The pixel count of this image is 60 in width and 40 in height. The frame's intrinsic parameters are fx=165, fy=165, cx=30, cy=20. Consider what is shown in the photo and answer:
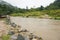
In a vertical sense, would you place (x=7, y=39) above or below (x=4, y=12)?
above

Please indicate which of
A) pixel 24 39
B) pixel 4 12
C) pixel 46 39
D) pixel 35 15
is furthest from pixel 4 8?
pixel 24 39

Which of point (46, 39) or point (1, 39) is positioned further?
point (46, 39)

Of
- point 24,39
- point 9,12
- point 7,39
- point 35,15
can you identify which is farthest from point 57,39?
point 9,12

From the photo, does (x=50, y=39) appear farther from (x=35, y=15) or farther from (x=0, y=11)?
(x=0, y=11)

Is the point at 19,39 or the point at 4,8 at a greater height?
the point at 19,39

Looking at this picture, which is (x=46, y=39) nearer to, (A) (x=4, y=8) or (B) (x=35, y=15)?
(B) (x=35, y=15)

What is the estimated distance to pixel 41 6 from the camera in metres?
76.6

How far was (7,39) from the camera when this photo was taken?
1041 centimetres

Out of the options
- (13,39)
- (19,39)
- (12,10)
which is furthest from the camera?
(12,10)

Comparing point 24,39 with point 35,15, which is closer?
point 24,39

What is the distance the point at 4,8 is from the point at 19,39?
210ft

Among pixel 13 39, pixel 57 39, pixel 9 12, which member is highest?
pixel 13 39

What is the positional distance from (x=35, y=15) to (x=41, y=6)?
16625 millimetres

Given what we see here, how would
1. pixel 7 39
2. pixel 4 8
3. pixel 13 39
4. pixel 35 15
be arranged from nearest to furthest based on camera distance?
pixel 13 39, pixel 7 39, pixel 35 15, pixel 4 8
